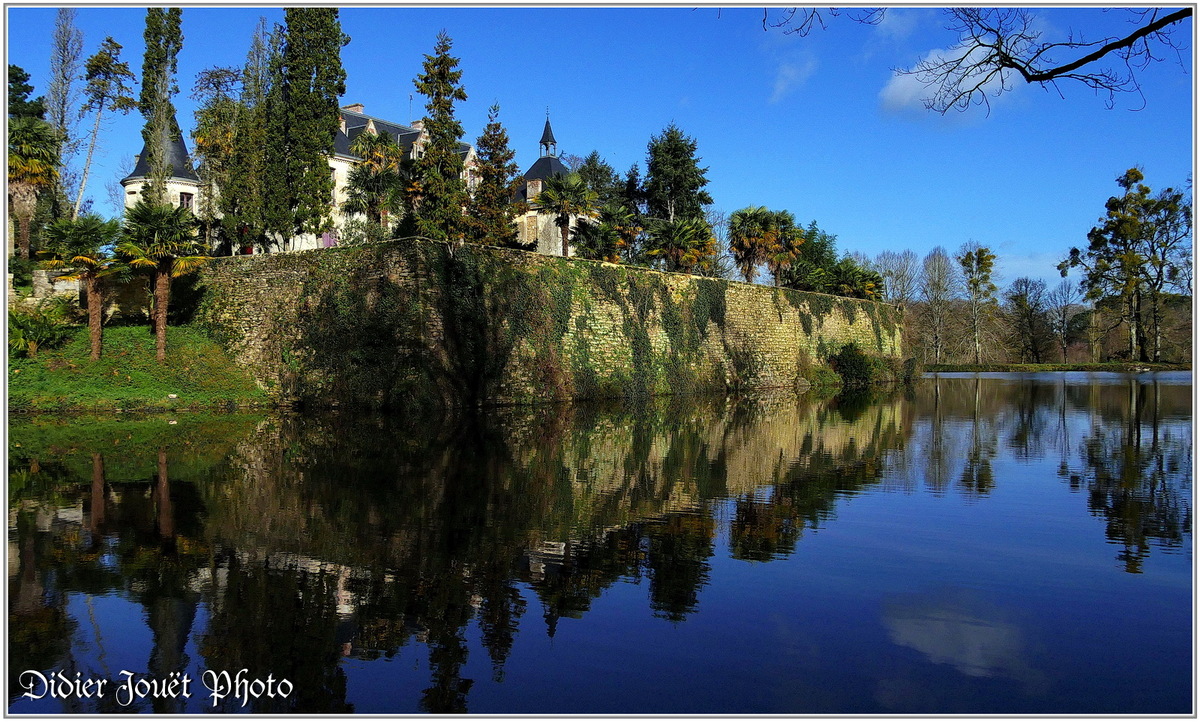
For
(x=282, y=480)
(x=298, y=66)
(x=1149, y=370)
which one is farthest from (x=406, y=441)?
(x=1149, y=370)

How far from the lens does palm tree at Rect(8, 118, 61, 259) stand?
23.6 meters

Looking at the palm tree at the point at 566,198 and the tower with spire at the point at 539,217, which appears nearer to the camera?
the palm tree at the point at 566,198

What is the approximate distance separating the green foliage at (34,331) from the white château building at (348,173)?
27.4 ft

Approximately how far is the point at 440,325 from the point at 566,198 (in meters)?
14.4

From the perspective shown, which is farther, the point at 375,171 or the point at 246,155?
the point at 375,171

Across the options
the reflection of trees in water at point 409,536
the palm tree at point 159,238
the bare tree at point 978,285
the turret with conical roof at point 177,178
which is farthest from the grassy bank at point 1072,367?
the palm tree at point 159,238

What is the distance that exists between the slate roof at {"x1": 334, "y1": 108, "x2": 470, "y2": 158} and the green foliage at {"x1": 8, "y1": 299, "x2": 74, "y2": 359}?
22.1 meters

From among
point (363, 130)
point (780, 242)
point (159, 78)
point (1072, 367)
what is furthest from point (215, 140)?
point (1072, 367)

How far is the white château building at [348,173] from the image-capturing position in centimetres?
3669

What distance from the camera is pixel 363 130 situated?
41938mm

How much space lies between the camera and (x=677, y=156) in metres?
40.9

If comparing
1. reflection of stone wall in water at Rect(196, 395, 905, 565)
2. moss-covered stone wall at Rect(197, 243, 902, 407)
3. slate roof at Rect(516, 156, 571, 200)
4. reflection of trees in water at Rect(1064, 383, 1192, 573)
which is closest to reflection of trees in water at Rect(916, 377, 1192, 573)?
reflection of trees in water at Rect(1064, 383, 1192, 573)

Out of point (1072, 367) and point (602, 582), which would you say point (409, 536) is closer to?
point (602, 582)

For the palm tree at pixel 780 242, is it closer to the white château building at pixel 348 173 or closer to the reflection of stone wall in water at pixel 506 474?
the white château building at pixel 348 173
